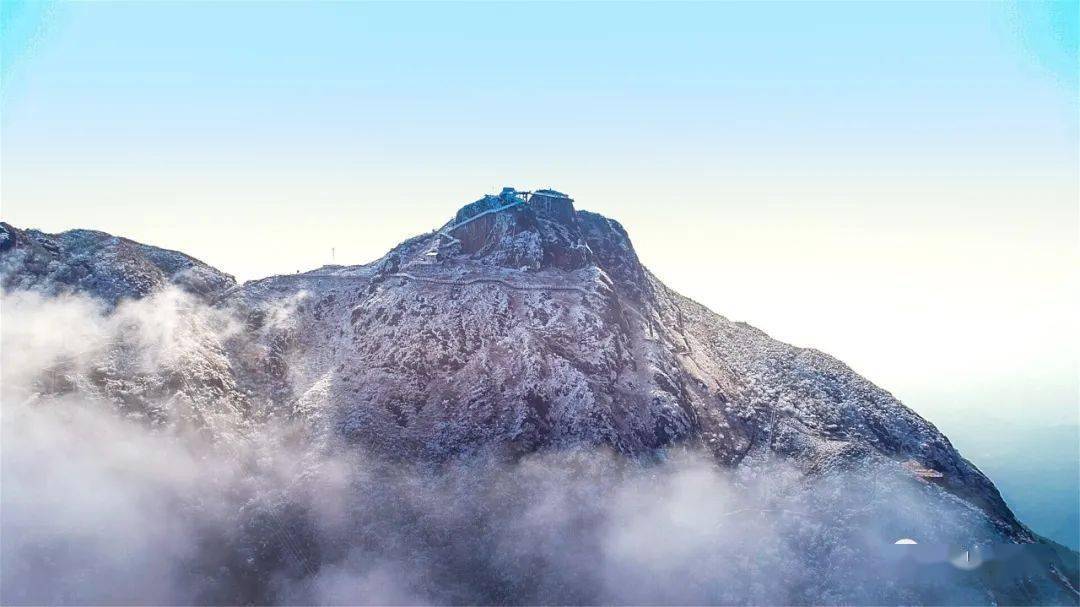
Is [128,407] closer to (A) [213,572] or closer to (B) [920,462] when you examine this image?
(A) [213,572]

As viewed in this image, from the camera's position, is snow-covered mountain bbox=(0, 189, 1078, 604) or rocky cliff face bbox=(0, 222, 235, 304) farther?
rocky cliff face bbox=(0, 222, 235, 304)

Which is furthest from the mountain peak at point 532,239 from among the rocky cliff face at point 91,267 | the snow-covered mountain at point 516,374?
the rocky cliff face at point 91,267

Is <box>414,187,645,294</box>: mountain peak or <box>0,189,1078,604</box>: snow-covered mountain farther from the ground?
<box>414,187,645,294</box>: mountain peak

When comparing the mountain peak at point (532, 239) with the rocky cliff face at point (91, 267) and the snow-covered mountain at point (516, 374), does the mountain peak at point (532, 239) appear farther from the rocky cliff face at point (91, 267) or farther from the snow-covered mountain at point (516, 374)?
the rocky cliff face at point (91, 267)

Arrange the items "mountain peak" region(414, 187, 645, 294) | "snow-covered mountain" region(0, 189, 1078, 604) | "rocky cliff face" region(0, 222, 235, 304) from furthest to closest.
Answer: "mountain peak" region(414, 187, 645, 294) → "rocky cliff face" region(0, 222, 235, 304) → "snow-covered mountain" region(0, 189, 1078, 604)

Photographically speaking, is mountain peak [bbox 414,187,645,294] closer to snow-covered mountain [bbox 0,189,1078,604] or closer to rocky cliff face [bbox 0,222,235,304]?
snow-covered mountain [bbox 0,189,1078,604]

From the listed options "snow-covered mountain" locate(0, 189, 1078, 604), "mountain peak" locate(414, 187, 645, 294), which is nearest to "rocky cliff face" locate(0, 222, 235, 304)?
"snow-covered mountain" locate(0, 189, 1078, 604)

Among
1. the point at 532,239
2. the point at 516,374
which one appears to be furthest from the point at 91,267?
the point at 532,239

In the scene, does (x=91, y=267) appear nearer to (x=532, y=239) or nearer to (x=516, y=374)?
(x=516, y=374)
